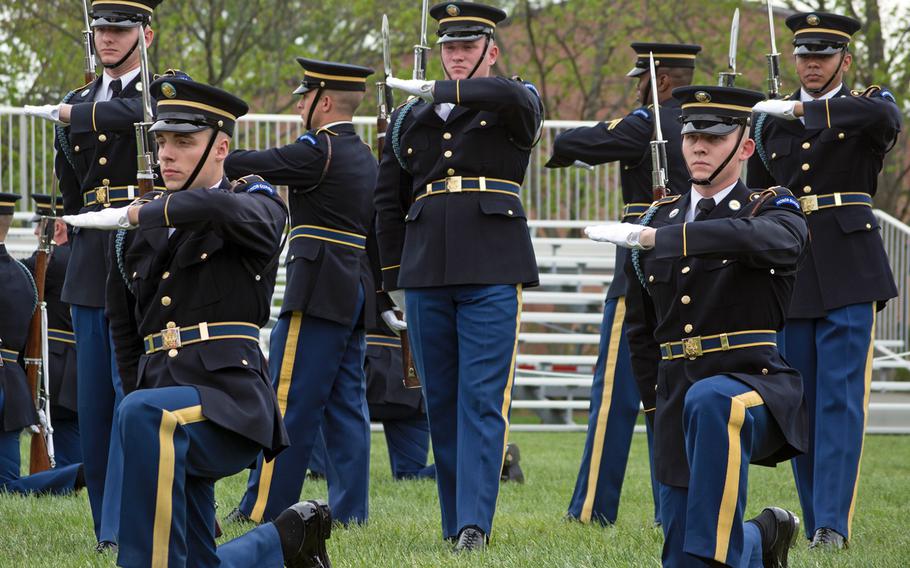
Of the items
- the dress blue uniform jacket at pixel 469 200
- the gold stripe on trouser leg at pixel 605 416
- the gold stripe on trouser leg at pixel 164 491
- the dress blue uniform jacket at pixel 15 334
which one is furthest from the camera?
the dress blue uniform jacket at pixel 15 334

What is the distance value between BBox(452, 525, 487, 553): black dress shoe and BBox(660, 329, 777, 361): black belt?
149 centimetres

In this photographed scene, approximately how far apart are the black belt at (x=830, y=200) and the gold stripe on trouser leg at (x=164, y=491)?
12.3ft

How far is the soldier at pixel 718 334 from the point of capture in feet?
17.7

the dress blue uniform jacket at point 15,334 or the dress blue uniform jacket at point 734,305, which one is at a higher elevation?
the dress blue uniform jacket at point 734,305

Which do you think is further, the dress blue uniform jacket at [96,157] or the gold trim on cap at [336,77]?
the gold trim on cap at [336,77]

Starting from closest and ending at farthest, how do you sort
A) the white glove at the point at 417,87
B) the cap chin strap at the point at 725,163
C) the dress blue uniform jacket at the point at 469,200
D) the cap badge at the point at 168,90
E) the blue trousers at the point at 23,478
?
the cap badge at the point at 168,90, the cap chin strap at the point at 725,163, the white glove at the point at 417,87, the dress blue uniform jacket at the point at 469,200, the blue trousers at the point at 23,478

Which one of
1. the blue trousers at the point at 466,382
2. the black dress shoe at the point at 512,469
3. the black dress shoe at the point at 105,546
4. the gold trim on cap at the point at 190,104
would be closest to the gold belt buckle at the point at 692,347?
the blue trousers at the point at 466,382

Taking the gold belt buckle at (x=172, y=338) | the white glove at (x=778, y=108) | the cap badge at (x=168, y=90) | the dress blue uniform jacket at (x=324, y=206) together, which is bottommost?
the gold belt buckle at (x=172, y=338)

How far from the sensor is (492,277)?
23.0ft

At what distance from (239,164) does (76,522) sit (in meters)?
2.03

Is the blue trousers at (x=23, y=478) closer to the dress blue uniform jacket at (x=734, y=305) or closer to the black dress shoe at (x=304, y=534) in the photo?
the black dress shoe at (x=304, y=534)

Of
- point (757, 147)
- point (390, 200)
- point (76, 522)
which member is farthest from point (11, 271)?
point (757, 147)

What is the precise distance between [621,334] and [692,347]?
2.26 metres

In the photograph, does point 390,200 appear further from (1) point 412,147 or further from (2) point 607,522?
(2) point 607,522
